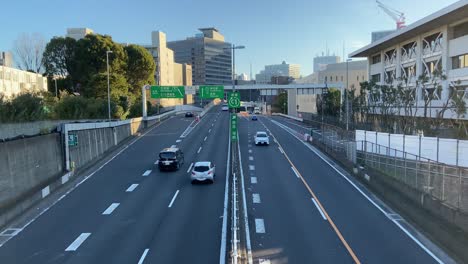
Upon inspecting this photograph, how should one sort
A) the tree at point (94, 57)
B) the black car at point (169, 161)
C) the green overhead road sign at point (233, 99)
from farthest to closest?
the tree at point (94, 57) < the black car at point (169, 161) < the green overhead road sign at point (233, 99)

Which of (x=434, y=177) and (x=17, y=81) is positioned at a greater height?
(x=17, y=81)

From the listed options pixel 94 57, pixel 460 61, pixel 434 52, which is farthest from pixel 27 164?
pixel 94 57

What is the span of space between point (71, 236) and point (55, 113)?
1830 inches

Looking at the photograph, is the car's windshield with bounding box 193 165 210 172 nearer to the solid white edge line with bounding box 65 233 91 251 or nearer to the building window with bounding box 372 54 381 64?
the solid white edge line with bounding box 65 233 91 251

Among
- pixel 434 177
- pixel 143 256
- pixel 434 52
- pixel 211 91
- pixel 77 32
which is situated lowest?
pixel 143 256

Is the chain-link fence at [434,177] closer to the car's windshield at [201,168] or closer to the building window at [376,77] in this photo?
the car's windshield at [201,168]

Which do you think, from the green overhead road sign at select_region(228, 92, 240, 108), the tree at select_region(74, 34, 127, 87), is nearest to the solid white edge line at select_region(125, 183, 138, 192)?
the green overhead road sign at select_region(228, 92, 240, 108)

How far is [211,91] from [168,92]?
10.8 m

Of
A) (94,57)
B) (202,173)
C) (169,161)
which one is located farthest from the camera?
(94,57)

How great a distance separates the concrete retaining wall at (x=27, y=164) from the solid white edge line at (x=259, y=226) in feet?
44.3

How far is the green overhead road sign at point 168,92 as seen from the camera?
61156mm

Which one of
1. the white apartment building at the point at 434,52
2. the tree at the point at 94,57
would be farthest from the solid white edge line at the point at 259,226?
the tree at the point at 94,57

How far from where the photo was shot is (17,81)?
78.8 metres

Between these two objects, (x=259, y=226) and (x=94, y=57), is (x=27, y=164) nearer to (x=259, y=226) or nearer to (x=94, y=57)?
(x=259, y=226)
